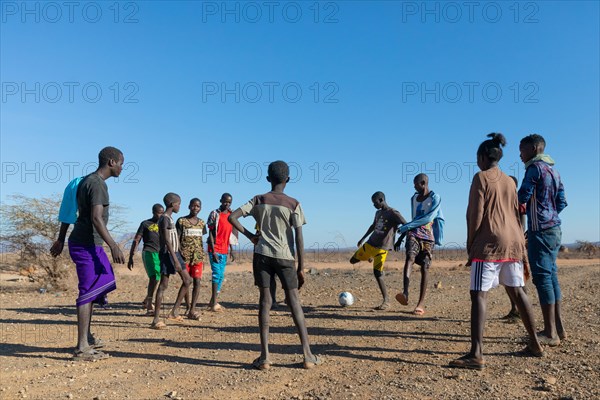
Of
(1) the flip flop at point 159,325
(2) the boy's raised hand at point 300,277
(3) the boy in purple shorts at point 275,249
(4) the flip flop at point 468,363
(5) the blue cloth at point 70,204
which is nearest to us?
(4) the flip flop at point 468,363

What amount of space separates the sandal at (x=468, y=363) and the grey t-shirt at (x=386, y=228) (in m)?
3.84

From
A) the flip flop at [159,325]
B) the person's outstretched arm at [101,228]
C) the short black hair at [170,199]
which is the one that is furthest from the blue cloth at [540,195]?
the flip flop at [159,325]

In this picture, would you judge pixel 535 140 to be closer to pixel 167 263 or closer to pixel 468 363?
pixel 468 363

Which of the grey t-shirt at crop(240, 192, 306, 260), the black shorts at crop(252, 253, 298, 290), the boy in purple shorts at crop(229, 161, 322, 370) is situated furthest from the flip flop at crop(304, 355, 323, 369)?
the grey t-shirt at crop(240, 192, 306, 260)

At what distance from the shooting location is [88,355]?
4898mm

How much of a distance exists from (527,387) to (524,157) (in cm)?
258

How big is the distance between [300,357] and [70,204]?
9.69ft

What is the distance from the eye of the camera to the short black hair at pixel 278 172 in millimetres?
4723

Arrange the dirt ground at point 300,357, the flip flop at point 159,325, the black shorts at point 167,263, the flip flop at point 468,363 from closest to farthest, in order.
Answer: the dirt ground at point 300,357 < the flip flop at point 468,363 < the flip flop at point 159,325 < the black shorts at point 167,263

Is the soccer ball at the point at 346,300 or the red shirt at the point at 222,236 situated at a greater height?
the red shirt at the point at 222,236

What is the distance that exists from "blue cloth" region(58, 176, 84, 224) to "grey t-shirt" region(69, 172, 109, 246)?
0.14m

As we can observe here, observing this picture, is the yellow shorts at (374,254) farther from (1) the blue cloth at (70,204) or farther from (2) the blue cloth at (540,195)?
(1) the blue cloth at (70,204)

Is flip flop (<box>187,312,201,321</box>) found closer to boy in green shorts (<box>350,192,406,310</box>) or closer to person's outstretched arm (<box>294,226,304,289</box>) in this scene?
boy in green shorts (<box>350,192,406,310</box>)

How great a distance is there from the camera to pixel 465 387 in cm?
380
